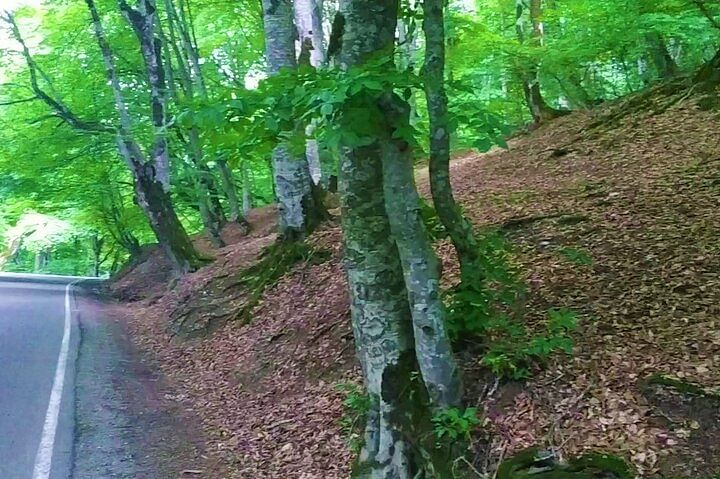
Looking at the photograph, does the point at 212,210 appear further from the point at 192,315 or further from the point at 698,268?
the point at 698,268

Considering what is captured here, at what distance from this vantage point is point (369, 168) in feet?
16.3

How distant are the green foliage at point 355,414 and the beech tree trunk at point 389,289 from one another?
27 centimetres

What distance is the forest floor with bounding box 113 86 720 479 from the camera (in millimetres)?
4680

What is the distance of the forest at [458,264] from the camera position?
4449mm

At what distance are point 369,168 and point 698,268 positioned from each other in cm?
300

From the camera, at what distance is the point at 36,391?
896cm

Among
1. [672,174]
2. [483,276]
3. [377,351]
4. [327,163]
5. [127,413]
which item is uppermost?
[327,163]

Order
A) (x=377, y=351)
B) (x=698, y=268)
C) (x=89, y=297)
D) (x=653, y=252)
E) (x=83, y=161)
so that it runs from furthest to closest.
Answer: (x=83, y=161) → (x=89, y=297) → (x=653, y=252) → (x=698, y=268) → (x=377, y=351)

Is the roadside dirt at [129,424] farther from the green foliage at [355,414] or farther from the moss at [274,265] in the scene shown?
the moss at [274,265]

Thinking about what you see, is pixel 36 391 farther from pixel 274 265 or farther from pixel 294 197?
pixel 294 197

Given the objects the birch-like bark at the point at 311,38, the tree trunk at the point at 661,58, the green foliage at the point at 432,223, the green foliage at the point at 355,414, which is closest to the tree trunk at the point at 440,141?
the green foliage at the point at 432,223

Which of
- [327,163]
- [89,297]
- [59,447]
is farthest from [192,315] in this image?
[89,297]

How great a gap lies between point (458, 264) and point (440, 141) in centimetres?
285

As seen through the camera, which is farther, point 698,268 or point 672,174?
point 672,174
